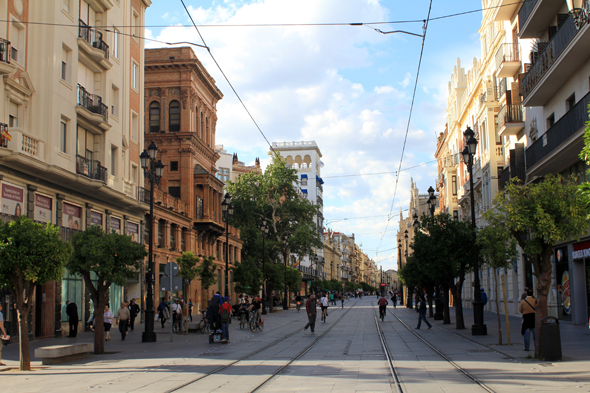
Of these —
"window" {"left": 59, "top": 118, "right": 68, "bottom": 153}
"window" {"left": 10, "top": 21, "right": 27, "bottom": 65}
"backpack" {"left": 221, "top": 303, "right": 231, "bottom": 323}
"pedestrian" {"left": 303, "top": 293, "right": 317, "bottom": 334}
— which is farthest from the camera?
"window" {"left": 59, "top": 118, "right": 68, "bottom": 153}

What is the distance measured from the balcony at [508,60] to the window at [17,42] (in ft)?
78.6

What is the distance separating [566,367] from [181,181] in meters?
38.1

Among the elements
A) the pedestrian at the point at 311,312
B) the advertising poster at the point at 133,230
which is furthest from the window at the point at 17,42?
the pedestrian at the point at 311,312

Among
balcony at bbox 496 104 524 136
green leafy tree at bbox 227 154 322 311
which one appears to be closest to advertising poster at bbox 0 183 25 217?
balcony at bbox 496 104 524 136

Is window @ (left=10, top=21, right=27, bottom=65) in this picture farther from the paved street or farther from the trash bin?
the trash bin

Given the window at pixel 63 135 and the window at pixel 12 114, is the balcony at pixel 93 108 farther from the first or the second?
the window at pixel 12 114

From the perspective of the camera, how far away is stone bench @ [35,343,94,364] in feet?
48.8

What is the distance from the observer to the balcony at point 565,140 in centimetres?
2040

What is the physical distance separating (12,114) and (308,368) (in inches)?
636

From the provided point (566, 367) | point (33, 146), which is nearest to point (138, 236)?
point (33, 146)

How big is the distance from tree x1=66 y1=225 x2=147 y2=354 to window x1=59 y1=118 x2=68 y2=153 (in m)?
9.42

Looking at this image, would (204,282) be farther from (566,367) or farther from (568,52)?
(566,367)

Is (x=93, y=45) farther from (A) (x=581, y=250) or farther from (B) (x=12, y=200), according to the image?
(A) (x=581, y=250)

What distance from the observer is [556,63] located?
74.2 feet
